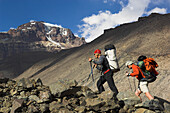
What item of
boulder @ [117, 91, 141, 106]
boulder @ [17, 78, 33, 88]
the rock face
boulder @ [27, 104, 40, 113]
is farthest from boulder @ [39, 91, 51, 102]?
the rock face

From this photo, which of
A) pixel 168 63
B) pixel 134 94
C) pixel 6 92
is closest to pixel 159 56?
pixel 168 63

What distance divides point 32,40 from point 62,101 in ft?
544

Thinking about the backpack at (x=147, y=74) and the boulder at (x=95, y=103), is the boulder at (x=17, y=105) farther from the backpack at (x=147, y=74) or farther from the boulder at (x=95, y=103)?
the backpack at (x=147, y=74)

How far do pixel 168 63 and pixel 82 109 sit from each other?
8055 mm

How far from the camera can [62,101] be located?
14.6ft

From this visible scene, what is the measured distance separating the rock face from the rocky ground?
9694 cm

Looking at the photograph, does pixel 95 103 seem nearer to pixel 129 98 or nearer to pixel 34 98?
pixel 129 98

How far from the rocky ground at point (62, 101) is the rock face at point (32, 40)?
9694 centimetres

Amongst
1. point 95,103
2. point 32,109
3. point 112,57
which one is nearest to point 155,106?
point 95,103

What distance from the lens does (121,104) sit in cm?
435

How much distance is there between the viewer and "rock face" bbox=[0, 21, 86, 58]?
102 meters

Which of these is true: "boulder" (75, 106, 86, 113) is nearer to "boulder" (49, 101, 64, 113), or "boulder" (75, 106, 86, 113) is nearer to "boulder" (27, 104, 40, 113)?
"boulder" (49, 101, 64, 113)

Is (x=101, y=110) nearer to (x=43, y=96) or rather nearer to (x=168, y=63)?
(x=43, y=96)

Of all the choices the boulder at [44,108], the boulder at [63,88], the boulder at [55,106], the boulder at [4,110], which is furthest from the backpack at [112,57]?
the boulder at [4,110]
